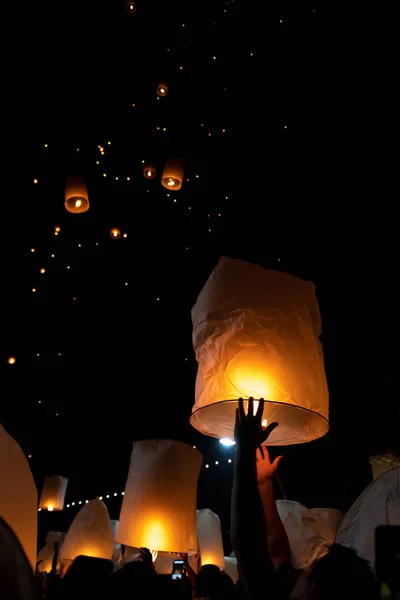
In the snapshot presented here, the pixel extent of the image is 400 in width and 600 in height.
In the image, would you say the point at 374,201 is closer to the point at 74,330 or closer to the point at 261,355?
the point at 261,355

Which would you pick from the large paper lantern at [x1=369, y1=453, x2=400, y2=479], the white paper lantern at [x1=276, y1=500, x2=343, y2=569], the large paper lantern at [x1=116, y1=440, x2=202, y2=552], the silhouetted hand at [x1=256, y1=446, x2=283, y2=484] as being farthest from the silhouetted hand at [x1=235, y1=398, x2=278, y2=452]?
the large paper lantern at [x1=369, y1=453, x2=400, y2=479]

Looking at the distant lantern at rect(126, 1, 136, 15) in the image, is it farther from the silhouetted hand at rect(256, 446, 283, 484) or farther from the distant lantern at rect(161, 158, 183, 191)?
the silhouetted hand at rect(256, 446, 283, 484)

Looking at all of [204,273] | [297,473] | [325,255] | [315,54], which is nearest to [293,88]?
[315,54]

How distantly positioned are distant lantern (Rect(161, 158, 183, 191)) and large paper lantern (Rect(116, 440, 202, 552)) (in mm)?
2559

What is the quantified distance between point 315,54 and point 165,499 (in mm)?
3873

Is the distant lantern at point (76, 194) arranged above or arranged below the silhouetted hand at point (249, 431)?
above

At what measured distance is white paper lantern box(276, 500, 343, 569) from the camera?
12.6 ft

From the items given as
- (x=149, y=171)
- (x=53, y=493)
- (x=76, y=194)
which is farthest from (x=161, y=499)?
(x=53, y=493)

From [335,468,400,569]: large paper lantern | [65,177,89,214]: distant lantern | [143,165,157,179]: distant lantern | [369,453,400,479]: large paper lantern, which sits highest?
[143,165,157,179]: distant lantern

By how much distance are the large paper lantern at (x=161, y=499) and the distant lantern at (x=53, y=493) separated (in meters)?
6.72

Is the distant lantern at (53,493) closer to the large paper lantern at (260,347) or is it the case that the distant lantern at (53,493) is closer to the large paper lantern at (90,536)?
the large paper lantern at (90,536)

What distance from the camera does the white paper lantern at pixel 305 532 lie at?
383 cm

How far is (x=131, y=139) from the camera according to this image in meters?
6.58

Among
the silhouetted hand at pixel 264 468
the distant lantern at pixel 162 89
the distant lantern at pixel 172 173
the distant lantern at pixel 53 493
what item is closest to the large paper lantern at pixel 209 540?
the distant lantern at pixel 172 173
